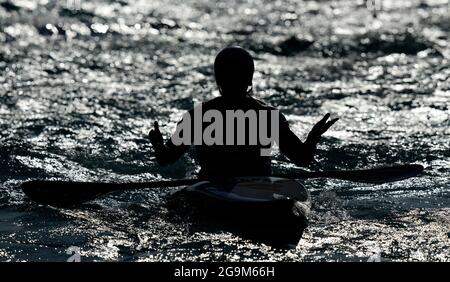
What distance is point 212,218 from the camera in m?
7.86

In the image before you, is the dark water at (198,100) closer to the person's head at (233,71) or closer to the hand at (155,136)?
the hand at (155,136)

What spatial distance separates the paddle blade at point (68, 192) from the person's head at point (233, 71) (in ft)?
4.65

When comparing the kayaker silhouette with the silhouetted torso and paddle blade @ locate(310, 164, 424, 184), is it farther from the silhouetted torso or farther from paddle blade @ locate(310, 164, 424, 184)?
paddle blade @ locate(310, 164, 424, 184)

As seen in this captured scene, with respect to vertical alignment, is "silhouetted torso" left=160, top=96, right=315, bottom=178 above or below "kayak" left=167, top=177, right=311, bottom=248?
above

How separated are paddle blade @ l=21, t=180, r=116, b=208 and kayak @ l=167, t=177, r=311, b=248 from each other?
2.96ft

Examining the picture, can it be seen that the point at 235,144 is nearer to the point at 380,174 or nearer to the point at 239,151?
the point at 239,151

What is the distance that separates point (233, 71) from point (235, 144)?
64 cm

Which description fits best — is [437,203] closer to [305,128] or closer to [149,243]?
[149,243]

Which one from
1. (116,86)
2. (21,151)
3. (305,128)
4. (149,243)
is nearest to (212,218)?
(149,243)

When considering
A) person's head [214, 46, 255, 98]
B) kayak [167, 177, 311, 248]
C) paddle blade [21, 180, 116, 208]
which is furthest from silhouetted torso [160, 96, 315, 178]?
paddle blade [21, 180, 116, 208]

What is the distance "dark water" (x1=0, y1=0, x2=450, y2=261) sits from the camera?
770 centimetres

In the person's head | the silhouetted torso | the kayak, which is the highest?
the person's head

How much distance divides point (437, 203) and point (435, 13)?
45.2ft
